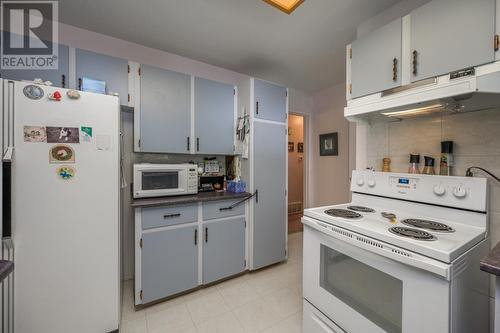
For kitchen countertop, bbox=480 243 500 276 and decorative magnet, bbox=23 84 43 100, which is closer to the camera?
kitchen countertop, bbox=480 243 500 276

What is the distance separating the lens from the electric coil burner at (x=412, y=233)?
3.00ft

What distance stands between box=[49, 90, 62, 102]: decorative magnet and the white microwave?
29.8 inches

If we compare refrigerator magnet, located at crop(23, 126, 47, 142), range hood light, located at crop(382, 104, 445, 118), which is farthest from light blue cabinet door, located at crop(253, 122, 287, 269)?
refrigerator magnet, located at crop(23, 126, 47, 142)

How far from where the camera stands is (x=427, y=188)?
1.25m

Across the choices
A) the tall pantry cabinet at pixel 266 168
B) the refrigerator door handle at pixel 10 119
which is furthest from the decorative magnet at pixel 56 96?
the tall pantry cabinet at pixel 266 168

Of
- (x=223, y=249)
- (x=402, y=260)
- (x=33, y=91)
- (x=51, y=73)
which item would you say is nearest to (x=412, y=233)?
(x=402, y=260)

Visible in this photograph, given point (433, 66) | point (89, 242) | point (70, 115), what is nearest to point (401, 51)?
point (433, 66)

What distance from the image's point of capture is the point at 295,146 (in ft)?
15.0

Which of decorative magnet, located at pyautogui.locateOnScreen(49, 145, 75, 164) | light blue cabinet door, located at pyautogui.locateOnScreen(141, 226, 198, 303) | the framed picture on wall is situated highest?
the framed picture on wall

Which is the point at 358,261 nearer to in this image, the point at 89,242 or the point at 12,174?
the point at 89,242

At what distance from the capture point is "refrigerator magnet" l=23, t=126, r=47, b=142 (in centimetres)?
120

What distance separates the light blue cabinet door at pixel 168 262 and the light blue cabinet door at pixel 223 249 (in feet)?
0.40

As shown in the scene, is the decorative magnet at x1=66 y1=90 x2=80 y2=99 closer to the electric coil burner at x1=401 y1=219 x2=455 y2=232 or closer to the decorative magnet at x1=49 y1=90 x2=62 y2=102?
the decorative magnet at x1=49 y1=90 x2=62 y2=102

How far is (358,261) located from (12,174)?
6.58 feet
